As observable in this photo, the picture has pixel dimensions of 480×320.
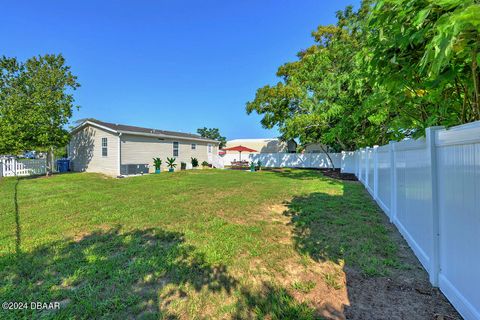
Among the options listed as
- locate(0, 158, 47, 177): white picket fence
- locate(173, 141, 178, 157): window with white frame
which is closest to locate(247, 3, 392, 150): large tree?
locate(173, 141, 178, 157): window with white frame

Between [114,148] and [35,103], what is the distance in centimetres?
497

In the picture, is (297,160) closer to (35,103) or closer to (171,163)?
(171,163)

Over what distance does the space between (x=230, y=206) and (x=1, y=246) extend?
14.9ft

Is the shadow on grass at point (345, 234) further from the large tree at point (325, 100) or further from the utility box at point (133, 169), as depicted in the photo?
the utility box at point (133, 169)

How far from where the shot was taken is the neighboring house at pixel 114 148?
1547 cm

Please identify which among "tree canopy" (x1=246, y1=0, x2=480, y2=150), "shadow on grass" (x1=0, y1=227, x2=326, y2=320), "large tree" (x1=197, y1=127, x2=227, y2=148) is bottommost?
"shadow on grass" (x1=0, y1=227, x2=326, y2=320)

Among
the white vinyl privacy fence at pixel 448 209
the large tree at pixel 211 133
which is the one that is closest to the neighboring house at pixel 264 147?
the white vinyl privacy fence at pixel 448 209

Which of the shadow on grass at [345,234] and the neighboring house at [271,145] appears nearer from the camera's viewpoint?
the shadow on grass at [345,234]

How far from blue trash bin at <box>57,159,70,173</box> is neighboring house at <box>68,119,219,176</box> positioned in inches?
17.7

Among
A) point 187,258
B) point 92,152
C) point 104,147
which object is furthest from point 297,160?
point 187,258

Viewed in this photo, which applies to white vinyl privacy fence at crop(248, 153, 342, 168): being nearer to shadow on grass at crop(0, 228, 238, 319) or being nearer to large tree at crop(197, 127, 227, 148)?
shadow on grass at crop(0, 228, 238, 319)

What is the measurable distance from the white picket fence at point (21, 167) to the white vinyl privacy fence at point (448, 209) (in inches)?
798

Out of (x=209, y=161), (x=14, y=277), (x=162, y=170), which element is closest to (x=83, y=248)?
(x=14, y=277)

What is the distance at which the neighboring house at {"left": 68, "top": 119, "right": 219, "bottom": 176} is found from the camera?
15.5 metres
